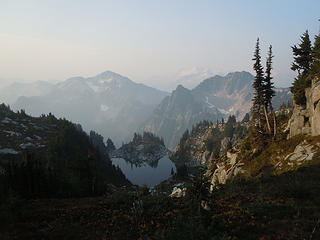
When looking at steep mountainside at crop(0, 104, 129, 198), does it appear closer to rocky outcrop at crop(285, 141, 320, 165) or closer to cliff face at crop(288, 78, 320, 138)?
rocky outcrop at crop(285, 141, 320, 165)

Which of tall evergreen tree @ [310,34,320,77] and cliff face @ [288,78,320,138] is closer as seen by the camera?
cliff face @ [288,78,320,138]

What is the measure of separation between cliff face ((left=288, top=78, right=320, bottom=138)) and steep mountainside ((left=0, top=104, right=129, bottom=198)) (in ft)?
157

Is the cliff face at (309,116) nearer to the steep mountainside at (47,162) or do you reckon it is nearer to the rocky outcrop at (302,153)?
the rocky outcrop at (302,153)

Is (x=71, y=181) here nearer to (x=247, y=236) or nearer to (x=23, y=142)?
(x=247, y=236)

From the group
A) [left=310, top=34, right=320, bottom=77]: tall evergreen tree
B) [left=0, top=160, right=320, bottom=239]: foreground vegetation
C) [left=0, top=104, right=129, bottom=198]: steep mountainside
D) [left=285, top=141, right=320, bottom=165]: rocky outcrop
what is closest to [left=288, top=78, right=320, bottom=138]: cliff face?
[left=310, top=34, right=320, bottom=77]: tall evergreen tree

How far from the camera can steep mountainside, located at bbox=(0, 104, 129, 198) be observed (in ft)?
109

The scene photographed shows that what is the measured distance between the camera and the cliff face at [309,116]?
1331 inches

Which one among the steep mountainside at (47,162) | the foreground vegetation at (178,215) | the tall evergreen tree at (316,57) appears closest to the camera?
the foreground vegetation at (178,215)

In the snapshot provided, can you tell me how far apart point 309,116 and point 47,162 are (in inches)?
3752

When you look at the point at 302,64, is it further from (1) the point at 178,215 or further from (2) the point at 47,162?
(2) the point at 47,162

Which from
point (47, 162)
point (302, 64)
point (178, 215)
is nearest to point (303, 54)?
point (302, 64)

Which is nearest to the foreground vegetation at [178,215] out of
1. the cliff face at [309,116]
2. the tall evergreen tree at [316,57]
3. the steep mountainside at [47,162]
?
the steep mountainside at [47,162]

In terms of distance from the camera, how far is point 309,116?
38094mm

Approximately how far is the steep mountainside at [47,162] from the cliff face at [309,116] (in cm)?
4780
